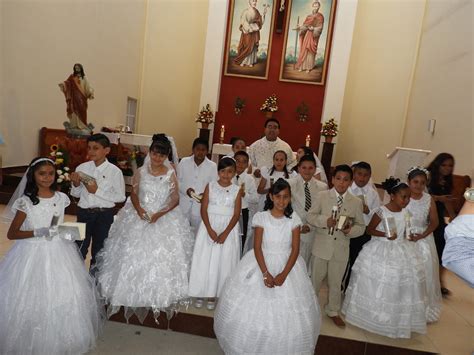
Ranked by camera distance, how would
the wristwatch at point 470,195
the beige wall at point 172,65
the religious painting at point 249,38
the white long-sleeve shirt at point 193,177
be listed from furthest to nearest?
the beige wall at point 172,65, the religious painting at point 249,38, the white long-sleeve shirt at point 193,177, the wristwatch at point 470,195

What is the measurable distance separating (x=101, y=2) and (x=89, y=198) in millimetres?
7641

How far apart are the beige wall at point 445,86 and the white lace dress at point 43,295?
21.1 feet

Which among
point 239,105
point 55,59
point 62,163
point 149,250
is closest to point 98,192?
point 149,250

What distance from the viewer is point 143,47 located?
1195cm

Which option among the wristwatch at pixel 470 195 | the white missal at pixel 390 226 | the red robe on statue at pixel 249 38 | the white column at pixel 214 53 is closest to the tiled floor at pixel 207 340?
the white missal at pixel 390 226

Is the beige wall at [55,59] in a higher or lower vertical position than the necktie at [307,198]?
higher

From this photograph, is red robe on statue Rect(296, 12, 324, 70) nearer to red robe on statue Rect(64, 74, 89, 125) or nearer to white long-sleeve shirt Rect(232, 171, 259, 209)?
red robe on statue Rect(64, 74, 89, 125)

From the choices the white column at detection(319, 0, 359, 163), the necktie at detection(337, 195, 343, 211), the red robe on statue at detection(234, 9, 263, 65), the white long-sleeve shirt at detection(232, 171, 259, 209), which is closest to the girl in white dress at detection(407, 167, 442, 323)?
the necktie at detection(337, 195, 343, 211)

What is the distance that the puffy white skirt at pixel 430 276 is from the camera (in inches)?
152

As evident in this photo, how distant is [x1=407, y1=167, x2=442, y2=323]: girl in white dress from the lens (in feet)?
12.5

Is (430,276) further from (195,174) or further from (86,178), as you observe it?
(86,178)

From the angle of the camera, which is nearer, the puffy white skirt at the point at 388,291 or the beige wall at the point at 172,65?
the puffy white skirt at the point at 388,291

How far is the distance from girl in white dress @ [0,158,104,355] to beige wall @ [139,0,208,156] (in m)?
9.50

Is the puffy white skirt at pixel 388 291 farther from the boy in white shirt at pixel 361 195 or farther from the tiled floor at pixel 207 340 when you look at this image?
the boy in white shirt at pixel 361 195
